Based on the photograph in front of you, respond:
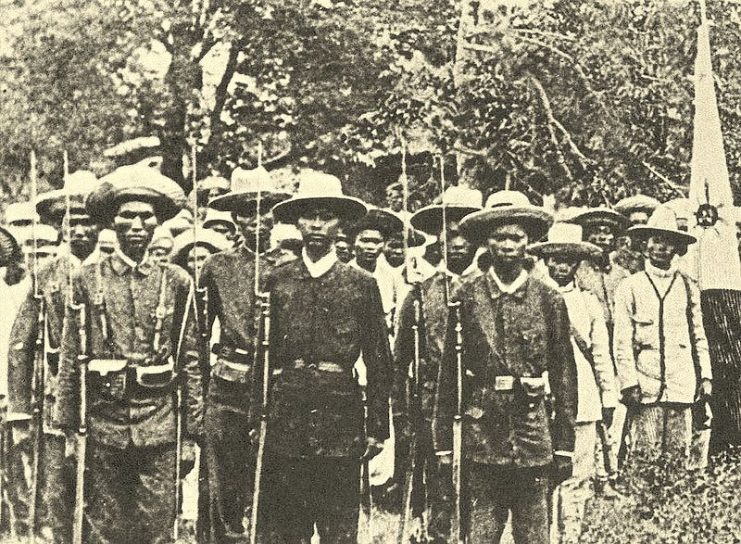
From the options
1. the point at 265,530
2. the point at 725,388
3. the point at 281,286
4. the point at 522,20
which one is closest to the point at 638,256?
the point at 725,388

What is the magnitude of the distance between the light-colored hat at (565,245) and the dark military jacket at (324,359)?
122 centimetres

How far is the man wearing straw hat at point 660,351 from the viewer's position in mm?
6398

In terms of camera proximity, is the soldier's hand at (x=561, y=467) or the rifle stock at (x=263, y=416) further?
the soldier's hand at (x=561, y=467)

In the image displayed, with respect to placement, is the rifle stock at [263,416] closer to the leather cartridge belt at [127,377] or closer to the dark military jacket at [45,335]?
the leather cartridge belt at [127,377]

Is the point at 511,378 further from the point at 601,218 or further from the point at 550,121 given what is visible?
the point at 550,121

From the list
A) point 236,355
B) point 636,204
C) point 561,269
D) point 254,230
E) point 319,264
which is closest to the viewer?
point 319,264

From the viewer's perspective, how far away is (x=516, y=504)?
5691mm

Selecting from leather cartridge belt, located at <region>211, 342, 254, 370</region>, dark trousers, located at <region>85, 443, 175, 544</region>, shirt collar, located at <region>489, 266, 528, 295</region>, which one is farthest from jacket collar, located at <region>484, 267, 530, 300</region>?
dark trousers, located at <region>85, 443, 175, 544</region>

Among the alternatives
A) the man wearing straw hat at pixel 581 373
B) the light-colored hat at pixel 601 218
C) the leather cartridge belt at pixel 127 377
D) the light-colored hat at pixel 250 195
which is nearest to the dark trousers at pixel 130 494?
the leather cartridge belt at pixel 127 377

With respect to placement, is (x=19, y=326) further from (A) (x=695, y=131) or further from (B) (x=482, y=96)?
(A) (x=695, y=131)

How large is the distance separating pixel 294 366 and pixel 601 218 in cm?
236

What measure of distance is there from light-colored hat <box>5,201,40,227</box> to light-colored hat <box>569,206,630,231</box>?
3337 mm

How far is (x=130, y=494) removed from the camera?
18.2 ft

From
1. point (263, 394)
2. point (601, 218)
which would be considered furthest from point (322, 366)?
point (601, 218)
